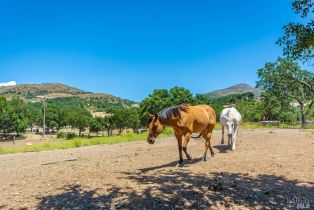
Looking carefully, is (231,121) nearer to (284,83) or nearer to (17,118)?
(284,83)

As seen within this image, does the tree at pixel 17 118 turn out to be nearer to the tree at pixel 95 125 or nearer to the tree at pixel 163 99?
the tree at pixel 95 125

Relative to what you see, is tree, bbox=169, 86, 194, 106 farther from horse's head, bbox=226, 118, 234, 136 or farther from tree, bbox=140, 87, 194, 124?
horse's head, bbox=226, 118, 234, 136

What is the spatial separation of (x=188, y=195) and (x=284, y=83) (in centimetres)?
4781

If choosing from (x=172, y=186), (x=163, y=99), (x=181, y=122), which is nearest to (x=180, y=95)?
(x=163, y=99)

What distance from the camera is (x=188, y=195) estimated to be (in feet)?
23.5

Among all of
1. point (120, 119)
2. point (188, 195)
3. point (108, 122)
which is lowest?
point (188, 195)

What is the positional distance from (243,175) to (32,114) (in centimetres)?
13830

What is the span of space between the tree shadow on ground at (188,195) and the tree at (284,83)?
1791 inches

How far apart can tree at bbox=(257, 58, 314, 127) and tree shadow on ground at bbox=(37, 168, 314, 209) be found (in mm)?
45500

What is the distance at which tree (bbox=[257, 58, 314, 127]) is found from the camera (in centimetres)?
5059

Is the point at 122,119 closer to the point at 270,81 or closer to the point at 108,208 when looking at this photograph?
the point at 270,81

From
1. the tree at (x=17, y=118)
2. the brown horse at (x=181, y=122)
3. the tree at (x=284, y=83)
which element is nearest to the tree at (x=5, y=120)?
the tree at (x=17, y=118)

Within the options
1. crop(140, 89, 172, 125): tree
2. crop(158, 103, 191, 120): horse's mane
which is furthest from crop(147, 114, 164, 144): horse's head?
crop(140, 89, 172, 125): tree

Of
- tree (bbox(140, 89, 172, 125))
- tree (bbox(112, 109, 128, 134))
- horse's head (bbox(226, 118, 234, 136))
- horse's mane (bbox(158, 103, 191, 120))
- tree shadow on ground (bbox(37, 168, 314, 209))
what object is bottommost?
tree shadow on ground (bbox(37, 168, 314, 209))
